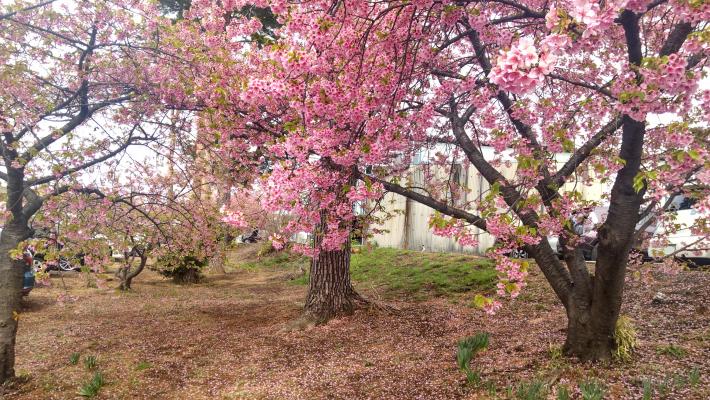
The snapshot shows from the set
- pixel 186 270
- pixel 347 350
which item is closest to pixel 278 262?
pixel 186 270

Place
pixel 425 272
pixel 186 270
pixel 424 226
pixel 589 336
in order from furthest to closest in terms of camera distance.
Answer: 1. pixel 424 226
2. pixel 186 270
3. pixel 425 272
4. pixel 589 336

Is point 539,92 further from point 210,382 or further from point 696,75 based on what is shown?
point 210,382

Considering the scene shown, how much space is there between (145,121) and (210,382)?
3298mm

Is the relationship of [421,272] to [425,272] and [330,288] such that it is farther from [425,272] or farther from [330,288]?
[330,288]

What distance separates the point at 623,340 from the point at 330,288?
14.0 feet

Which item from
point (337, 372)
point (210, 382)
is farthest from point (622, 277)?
point (210, 382)

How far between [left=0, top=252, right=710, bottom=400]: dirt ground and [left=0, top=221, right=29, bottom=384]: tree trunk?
31 cm

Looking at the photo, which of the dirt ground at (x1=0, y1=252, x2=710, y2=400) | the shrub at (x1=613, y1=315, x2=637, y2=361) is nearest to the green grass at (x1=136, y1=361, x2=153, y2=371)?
the dirt ground at (x1=0, y1=252, x2=710, y2=400)

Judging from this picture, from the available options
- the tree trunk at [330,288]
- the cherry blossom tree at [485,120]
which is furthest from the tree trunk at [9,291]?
the tree trunk at [330,288]

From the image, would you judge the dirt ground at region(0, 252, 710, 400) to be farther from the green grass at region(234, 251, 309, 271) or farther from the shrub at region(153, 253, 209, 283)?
the green grass at region(234, 251, 309, 271)

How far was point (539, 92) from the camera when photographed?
227 inches

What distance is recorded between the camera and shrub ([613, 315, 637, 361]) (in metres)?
4.24

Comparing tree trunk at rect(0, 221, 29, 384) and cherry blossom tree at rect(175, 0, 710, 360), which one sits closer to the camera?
cherry blossom tree at rect(175, 0, 710, 360)

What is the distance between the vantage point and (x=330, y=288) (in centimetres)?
746
